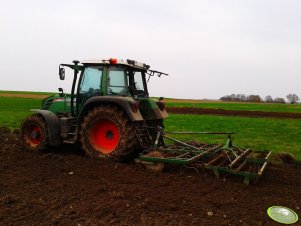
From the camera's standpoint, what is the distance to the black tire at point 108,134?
24.5 ft

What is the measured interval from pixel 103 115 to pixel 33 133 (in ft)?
7.46

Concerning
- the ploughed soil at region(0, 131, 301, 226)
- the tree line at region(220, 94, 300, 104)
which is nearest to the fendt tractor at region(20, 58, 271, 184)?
the ploughed soil at region(0, 131, 301, 226)

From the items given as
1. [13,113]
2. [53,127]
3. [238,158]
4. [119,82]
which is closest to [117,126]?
[119,82]

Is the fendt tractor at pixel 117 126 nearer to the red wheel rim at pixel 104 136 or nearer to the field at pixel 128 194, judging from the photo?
the red wheel rim at pixel 104 136

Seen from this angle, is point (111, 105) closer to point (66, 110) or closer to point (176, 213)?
point (66, 110)

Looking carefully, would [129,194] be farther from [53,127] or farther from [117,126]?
[53,127]

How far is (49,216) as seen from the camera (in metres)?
4.77

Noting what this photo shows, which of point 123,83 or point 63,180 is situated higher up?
point 123,83

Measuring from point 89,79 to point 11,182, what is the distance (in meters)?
3.11

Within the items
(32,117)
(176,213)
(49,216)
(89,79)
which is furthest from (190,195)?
(32,117)

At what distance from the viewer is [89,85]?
335 inches

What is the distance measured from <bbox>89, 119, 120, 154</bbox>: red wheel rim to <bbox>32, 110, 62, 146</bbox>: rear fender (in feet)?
3.71

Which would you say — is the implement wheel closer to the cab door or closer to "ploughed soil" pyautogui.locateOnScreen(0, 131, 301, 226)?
"ploughed soil" pyautogui.locateOnScreen(0, 131, 301, 226)

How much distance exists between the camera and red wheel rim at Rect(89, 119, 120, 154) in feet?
25.8
